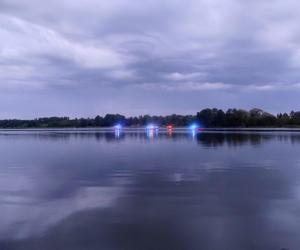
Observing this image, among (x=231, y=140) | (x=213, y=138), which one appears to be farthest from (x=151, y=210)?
(x=213, y=138)

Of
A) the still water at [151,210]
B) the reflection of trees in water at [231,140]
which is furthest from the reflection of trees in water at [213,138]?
the still water at [151,210]

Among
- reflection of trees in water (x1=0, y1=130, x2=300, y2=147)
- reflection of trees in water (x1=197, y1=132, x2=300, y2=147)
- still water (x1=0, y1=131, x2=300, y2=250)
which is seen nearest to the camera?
still water (x1=0, y1=131, x2=300, y2=250)

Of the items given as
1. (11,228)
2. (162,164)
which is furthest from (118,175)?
(11,228)

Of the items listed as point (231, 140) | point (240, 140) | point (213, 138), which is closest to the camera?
point (240, 140)

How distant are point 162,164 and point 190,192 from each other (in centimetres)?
1262

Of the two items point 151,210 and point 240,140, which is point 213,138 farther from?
point 151,210

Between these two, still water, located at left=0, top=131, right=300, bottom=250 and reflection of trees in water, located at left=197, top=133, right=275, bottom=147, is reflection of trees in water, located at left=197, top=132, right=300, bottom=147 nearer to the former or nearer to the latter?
reflection of trees in water, located at left=197, top=133, right=275, bottom=147

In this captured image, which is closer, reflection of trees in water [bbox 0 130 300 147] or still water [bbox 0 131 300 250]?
still water [bbox 0 131 300 250]

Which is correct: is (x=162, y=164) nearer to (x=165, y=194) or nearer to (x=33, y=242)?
(x=165, y=194)

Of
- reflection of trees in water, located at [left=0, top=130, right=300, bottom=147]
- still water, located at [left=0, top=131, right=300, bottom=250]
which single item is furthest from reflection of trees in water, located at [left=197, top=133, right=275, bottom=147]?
still water, located at [left=0, top=131, right=300, bottom=250]

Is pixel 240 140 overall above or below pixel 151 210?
above

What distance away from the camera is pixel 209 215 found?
1377 cm

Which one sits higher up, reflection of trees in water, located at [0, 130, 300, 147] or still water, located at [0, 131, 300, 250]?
reflection of trees in water, located at [0, 130, 300, 147]

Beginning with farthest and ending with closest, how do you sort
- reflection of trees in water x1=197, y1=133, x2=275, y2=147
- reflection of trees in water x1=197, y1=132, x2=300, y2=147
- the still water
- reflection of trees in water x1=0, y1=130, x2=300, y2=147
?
1. reflection of trees in water x1=0, y1=130, x2=300, y2=147
2. reflection of trees in water x1=197, y1=132, x2=300, y2=147
3. reflection of trees in water x1=197, y1=133, x2=275, y2=147
4. the still water
